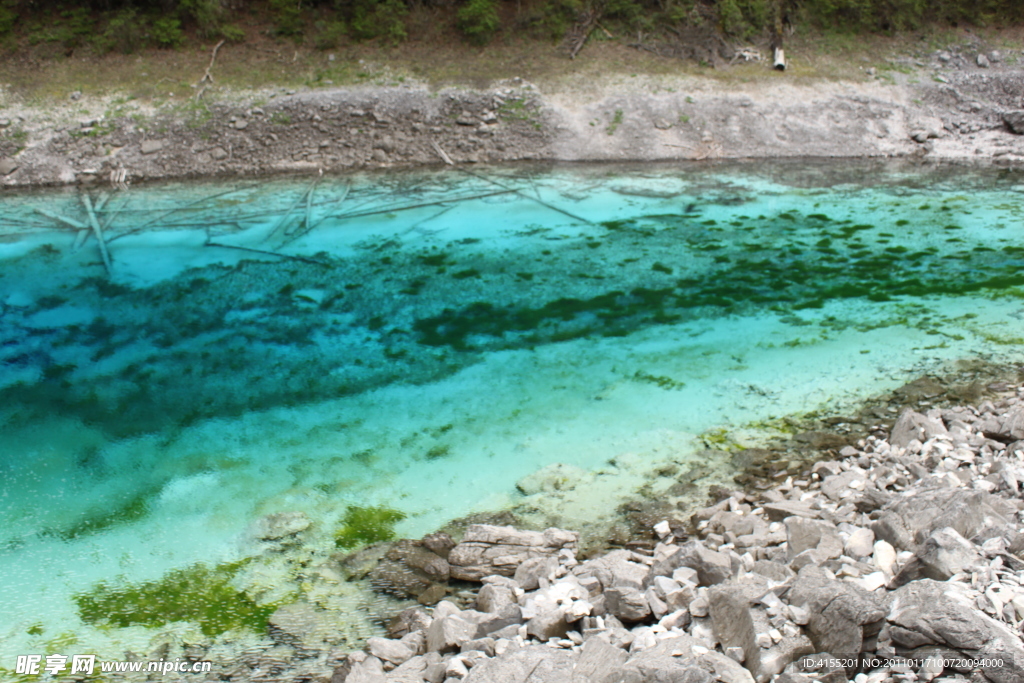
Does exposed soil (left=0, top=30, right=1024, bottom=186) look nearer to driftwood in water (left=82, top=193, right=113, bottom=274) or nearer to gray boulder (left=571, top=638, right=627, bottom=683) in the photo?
driftwood in water (left=82, top=193, right=113, bottom=274)

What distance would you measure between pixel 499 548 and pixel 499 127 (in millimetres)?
15364

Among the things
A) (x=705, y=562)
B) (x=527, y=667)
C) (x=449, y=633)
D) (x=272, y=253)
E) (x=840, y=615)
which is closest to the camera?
(x=840, y=615)

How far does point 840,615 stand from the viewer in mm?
3465

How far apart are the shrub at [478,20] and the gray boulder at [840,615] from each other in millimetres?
20482

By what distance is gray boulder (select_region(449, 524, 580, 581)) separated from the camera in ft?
16.3

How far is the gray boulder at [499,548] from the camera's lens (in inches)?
196

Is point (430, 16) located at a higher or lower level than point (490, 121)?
higher

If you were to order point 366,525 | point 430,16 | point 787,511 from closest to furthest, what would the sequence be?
point 787,511 < point 366,525 < point 430,16

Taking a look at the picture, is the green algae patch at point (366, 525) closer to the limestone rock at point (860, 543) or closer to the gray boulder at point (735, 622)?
the gray boulder at point (735, 622)

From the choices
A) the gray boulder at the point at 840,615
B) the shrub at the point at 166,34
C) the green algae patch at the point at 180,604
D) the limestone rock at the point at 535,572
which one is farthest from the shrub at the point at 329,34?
the gray boulder at the point at 840,615

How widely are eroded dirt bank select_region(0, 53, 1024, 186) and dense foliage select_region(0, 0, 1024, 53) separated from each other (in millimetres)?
3070

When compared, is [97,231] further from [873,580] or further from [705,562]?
[873,580]

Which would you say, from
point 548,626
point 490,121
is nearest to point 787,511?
point 548,626

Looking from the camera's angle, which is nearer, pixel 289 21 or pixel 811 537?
pixel 811 537
